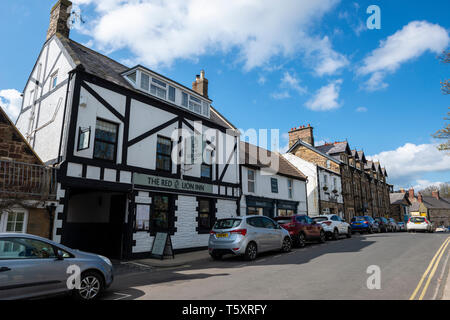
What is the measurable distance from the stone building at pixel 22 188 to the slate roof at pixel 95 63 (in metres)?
3.94

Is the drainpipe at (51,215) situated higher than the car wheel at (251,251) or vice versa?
the drainpipe at (51,215)

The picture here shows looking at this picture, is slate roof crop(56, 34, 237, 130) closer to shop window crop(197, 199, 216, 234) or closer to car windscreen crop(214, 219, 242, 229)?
shop window crop(197, 199, 216, 234)

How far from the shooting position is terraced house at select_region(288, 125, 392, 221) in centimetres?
3391

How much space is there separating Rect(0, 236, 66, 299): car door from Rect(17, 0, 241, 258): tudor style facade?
16.2 ft

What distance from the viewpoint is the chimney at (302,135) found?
3419cm

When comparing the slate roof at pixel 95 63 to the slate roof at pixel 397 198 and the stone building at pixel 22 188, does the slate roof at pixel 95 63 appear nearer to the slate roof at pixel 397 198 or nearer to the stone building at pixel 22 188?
the stone building at pixel 22 188

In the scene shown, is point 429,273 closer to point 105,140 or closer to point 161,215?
point 161,215

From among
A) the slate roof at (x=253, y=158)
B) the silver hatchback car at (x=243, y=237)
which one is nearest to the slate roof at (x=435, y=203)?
the slate roof at (x=253, y=158)

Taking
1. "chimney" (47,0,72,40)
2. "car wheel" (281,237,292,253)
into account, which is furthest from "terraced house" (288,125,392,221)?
"chimney" (47,0,72,40)

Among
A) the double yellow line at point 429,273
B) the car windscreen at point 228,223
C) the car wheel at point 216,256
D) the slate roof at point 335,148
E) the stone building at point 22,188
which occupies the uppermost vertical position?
the slate roof at point 335,148

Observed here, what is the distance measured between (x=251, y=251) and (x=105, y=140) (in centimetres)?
765

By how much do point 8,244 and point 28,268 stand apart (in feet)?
1.89

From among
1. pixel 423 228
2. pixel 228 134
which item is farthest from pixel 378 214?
pixel 228 134
